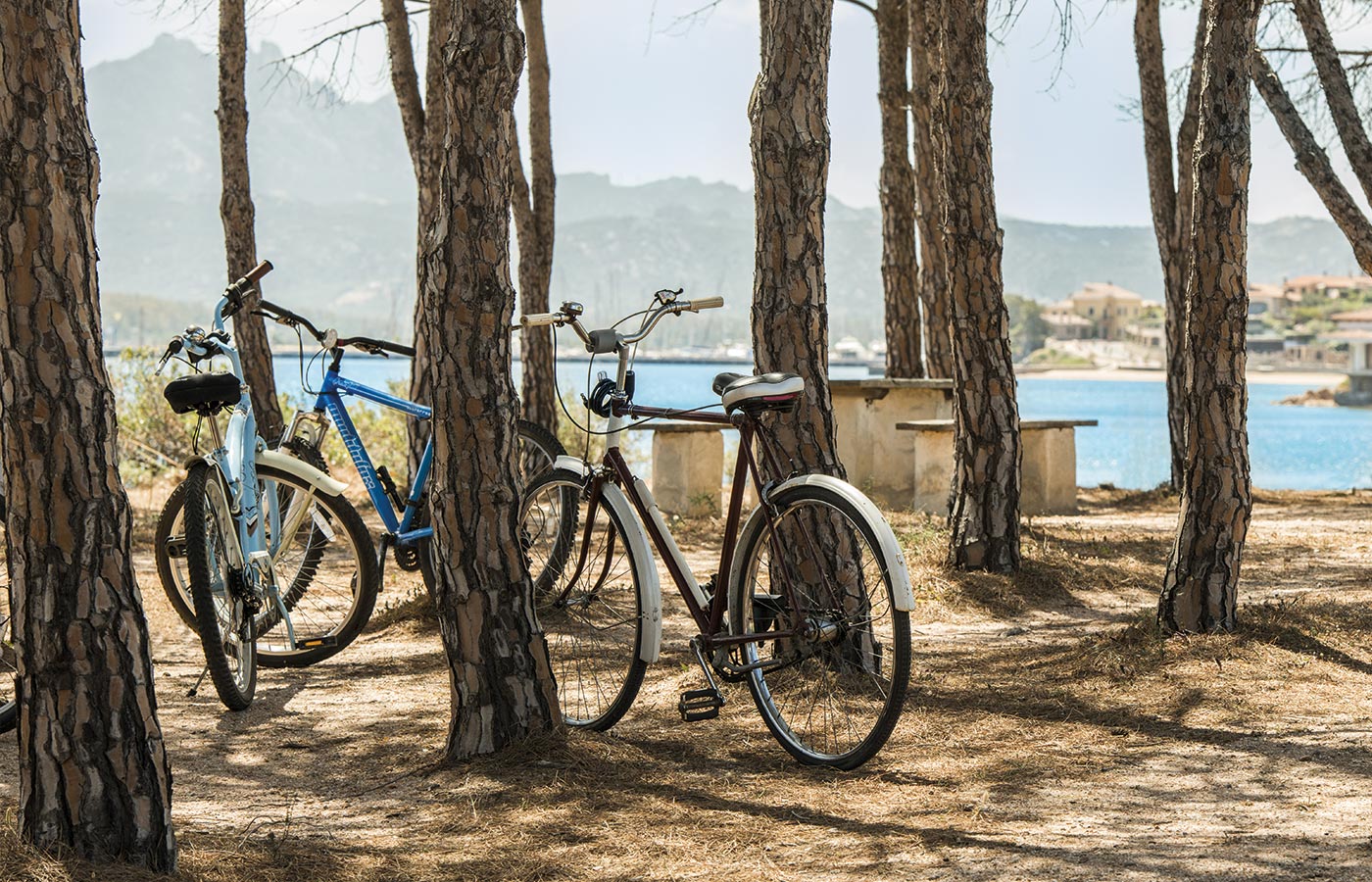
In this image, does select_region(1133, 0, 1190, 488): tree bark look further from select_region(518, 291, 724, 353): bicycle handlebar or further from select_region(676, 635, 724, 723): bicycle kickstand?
select_region(676, 635, 724, 723): bicycle kickstand

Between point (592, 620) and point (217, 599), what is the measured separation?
1445 millimetres

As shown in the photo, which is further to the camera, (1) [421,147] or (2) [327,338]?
(1) [421,147]

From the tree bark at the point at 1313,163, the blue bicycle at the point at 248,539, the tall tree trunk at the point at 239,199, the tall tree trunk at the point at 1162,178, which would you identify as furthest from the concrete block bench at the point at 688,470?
the blue bicycle at the point at 248,539

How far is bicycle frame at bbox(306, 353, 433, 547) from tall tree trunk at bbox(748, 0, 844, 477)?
1651 mm

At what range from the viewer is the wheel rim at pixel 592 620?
4.43 meters

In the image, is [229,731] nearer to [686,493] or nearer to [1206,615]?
[1206,615]

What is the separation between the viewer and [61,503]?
2713 millimetres

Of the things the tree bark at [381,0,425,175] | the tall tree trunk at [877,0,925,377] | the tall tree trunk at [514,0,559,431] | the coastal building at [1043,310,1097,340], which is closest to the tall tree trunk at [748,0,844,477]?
the tree bark at [381,0,425,175]

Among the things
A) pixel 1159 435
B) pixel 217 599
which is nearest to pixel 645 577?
pixel 217 599

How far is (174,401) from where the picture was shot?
Answer: 15.9 feet

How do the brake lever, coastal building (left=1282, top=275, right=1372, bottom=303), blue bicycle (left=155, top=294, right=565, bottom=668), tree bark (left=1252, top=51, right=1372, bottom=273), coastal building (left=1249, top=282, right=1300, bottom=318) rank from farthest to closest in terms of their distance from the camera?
coastal building (left=1249, top=282, right=1300, bottom=318) → coastal building (left=1282, top=275, right=1372, bottom=303) → tree bark (left=1252, top=51, right=1372, bottom=273) → blue bicycle (left=155, top=294, right=565, bottom=668) → the brake lever

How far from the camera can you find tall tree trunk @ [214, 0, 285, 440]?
9.45 m

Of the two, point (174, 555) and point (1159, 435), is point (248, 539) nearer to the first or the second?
point (174, 555)

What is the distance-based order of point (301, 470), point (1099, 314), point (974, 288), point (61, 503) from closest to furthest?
point (61, 503) → point (301, 470) → point (974, 288) → point (1099, 314)
